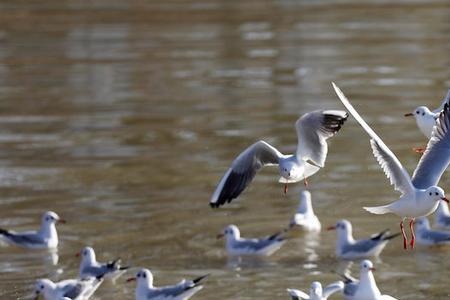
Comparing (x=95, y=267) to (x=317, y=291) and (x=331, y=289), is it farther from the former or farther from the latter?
(x=317, y=291)

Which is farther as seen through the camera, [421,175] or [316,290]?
[421,175]

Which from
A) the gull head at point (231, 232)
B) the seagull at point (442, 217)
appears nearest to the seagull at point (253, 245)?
the gull head at point (231, 232)

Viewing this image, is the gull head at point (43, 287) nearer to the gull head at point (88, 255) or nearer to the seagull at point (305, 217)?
the gull head at point (88, 255)

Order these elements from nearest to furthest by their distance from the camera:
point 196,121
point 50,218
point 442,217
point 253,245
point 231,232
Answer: point 253,245
point 231,232
point 50,218
point 442,217
point 196,121

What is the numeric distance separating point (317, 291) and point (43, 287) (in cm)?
320

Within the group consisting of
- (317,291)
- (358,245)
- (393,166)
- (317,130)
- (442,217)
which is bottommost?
(442,217)

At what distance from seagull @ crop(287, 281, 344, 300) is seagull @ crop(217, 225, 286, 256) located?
2.22m

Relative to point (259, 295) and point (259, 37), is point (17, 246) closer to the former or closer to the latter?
point (259, 295)

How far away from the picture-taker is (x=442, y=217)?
1770 cm

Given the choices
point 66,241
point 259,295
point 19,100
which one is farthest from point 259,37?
point 259,295

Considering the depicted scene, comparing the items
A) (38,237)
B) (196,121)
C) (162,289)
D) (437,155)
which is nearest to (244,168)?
(162,289)

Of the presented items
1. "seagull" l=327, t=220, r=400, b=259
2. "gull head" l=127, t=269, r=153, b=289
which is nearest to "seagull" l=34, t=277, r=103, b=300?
"gull head" l=127, t=269, r=153, b=289

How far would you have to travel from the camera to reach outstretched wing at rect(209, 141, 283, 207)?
46.4ft

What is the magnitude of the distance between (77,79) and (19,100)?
9.67 feet
